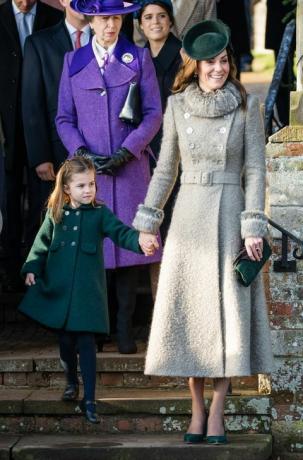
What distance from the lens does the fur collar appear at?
8789mm

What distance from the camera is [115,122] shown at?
1002cm

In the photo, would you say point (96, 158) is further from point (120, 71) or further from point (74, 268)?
point (74, 268)

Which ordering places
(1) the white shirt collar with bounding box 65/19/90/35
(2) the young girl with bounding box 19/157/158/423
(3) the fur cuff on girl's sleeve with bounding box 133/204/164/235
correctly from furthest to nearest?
(1) the white shirt collar with bounding box 65/19/90/35, (2) the young girl with bounding box 19/157/158/423, (3) the fur cuff on girl's sleeve with bounding box 133/204/164/235

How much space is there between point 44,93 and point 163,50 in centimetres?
77

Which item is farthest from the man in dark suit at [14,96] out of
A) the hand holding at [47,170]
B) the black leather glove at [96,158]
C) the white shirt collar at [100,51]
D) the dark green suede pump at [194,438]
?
the dark green suede pump at [194,438]

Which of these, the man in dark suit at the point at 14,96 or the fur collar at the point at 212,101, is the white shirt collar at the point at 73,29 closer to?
the man in dark suit at the point at 14,96

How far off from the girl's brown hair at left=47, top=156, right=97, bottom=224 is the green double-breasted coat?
47mm

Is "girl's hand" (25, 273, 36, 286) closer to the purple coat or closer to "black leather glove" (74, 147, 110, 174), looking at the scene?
the purple coat

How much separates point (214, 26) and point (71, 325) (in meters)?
1.71

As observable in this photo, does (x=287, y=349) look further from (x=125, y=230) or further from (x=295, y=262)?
(x=125, y=230)

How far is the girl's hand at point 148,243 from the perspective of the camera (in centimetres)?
872

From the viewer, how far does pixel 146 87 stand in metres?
10.1

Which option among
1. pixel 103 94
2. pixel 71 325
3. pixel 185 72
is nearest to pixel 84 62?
pixel 103 94

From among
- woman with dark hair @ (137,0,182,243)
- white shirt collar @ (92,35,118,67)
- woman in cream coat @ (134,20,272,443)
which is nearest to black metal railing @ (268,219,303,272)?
woman in cream coat @ (134,20,272,443)
